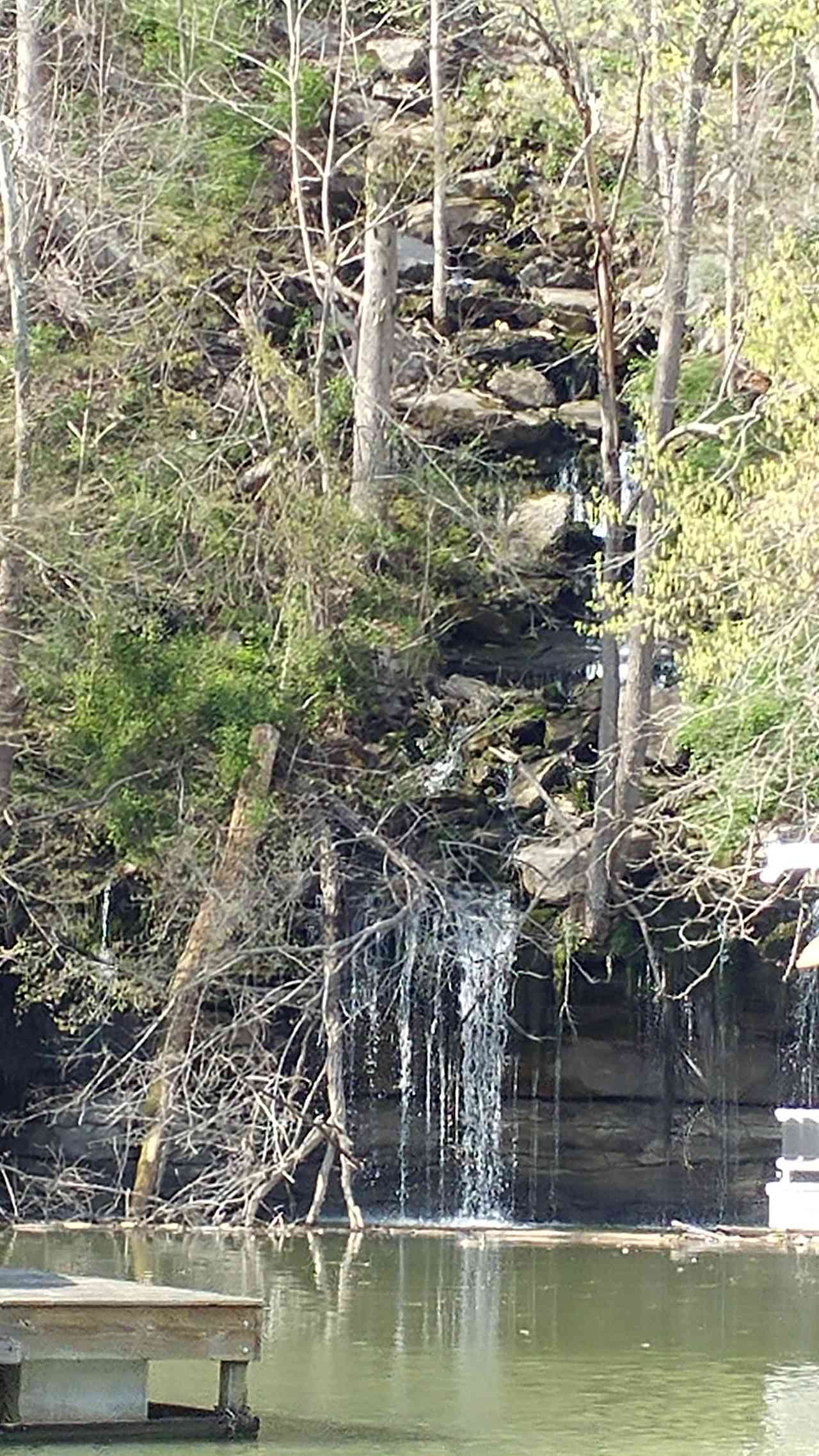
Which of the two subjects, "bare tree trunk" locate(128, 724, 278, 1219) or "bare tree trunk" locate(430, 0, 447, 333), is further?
"bare tree trunk" locate(430, 0, 447, 333)

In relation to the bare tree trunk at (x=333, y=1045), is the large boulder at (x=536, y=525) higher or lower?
higher

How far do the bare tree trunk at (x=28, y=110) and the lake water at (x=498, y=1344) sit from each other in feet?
36.9

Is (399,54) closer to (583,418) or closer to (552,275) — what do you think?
(552,275)

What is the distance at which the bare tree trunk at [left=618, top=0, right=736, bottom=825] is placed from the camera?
2261 cm

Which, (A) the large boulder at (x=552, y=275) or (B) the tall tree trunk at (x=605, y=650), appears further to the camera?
(A) the large boulder at (x=552, y=275)

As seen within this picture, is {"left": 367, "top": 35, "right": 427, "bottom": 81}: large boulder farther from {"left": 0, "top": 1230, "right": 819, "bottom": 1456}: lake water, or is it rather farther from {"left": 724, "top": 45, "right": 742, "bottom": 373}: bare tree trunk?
{"left": 0, "top": 1230, "right": 819, "bottom": 1456}: lake water

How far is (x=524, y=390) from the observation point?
2845 cm

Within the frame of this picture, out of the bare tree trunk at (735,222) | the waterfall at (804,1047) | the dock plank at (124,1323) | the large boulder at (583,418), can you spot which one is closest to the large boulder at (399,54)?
the bare tree trunk at (735,222)

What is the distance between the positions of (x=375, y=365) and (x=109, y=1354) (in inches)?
702

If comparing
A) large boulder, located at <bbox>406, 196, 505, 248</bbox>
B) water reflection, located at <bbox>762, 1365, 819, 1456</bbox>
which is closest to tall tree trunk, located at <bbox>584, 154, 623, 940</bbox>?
large boulder, located at <bbox>406, 196, 505, 248</bbox>

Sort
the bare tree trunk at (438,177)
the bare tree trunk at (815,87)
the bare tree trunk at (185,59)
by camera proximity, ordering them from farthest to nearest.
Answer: the bare tree trunk at (438,177) < the bare tree trunk at (185,59) < the bare tree trunk at (815,87)

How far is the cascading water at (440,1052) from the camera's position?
23562 mm

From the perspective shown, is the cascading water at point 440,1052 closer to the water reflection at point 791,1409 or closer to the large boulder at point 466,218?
the water reflection at point 791,1409

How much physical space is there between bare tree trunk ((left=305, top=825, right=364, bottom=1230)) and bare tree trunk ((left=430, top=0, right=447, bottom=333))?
9562mm
